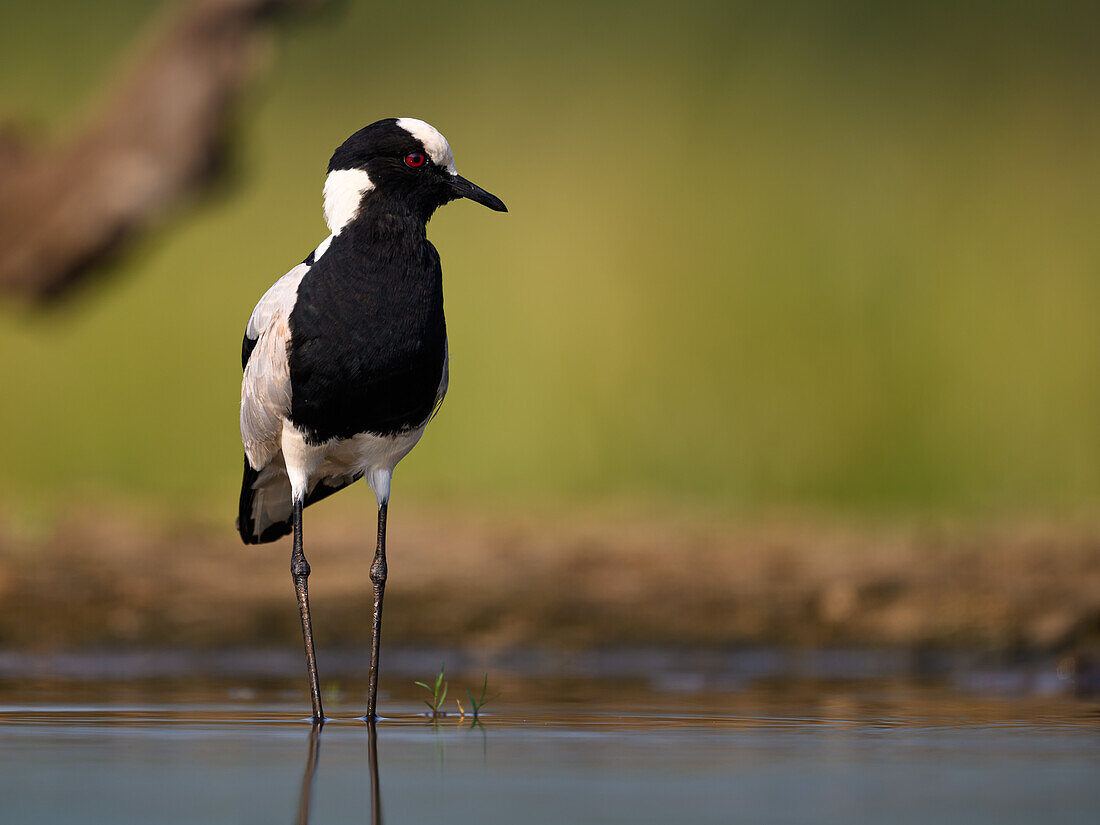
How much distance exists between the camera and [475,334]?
742cm

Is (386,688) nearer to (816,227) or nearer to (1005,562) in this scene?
(1005,562)

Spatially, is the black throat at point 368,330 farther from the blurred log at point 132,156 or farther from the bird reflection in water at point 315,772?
the blurred log at point 132,156

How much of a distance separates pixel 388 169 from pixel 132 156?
12.7 feet

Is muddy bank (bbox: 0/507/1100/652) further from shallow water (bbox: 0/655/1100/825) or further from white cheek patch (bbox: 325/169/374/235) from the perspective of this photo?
white cheek patch (bbox: 325/169/374/235)

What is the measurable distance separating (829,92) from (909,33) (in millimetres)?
491

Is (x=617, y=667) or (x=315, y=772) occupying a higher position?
(x=617, y=667)

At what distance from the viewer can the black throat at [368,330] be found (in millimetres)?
3797

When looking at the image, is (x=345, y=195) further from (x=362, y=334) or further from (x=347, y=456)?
(x=347, y=456)

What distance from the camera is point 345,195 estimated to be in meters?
3.98

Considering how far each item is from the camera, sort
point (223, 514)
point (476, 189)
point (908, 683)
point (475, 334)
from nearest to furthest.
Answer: point (476, 189)
point (908, 683)
point (223, 514)
point (475, 334)

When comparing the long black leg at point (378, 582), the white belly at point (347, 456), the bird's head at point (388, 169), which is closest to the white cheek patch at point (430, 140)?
the bird's head at point (388, 169)

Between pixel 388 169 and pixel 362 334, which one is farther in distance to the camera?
pixel 388 169

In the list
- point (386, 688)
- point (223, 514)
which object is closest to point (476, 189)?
point (386, 688)

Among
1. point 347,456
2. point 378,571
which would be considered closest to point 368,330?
point 347,456
